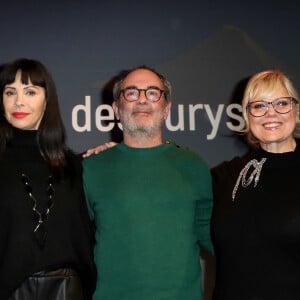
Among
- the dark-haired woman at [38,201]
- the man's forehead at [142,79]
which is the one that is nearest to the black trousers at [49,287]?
the dark-haired woman at [38,201]

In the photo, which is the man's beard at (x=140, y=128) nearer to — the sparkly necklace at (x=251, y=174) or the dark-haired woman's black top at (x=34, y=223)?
the dark-haired woman's black top at (x=34, y=223)

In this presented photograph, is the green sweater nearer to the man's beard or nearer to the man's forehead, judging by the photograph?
the man's beard

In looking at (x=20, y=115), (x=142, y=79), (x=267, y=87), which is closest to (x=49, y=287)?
(x=20, y=115)

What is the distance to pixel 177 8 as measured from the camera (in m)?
3.18

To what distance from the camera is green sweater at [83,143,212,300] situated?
1.99 metres

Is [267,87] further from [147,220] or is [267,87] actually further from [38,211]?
[38,211]

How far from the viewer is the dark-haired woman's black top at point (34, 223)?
187 cm

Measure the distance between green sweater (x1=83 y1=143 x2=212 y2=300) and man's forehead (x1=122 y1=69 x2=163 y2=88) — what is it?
11.8 inches

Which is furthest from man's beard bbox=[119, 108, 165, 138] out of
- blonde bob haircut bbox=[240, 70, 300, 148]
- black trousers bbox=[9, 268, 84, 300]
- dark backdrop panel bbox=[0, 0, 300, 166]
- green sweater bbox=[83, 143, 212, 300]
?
dark backdrop panel bbox=[0, 0, 300, 166]

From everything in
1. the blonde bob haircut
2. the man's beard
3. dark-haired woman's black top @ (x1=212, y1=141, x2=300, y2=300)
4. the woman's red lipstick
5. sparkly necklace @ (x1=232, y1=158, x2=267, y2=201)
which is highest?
the blonde bob haircut

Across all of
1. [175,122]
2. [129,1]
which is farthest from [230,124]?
[129,1]

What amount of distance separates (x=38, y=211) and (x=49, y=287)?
296mm

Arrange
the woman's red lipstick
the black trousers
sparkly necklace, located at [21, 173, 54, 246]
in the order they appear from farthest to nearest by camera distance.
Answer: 1. the woman's red lipstick
2. sparkly necklace, located at [21, 173, 54, 246]
3. the black trousers

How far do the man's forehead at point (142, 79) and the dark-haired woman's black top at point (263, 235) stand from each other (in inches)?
23.3
